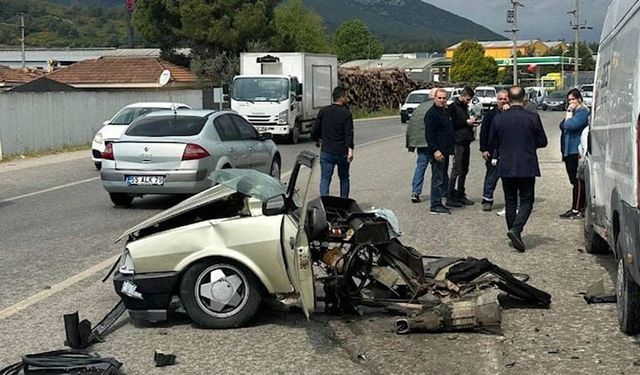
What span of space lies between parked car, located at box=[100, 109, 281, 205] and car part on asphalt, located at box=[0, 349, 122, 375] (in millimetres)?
7977

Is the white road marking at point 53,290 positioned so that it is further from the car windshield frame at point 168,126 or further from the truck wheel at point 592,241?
the truck wheel at point 592,241

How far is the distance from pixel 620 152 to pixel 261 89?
24642 millimetres

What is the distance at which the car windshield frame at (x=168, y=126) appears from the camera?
13.9 m

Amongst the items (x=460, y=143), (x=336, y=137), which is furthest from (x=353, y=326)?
(x=460, y=143)

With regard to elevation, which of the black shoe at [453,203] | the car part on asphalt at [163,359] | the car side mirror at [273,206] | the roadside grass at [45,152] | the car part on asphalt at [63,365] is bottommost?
the roadside grass at [45,152]

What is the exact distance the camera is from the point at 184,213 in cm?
696

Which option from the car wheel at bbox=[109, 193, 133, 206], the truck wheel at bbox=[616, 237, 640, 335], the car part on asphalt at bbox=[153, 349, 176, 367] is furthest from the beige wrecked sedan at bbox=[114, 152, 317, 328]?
the car wheel at bbox=[109, 193, 133, 206]

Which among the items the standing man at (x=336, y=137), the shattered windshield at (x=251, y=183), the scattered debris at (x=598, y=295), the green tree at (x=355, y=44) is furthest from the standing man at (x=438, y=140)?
the green tree at (x=355, y=44)

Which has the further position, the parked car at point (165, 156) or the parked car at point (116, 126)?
the parked car at point (116, 126)

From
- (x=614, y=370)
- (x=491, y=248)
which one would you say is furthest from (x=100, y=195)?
(x=614, y=370)

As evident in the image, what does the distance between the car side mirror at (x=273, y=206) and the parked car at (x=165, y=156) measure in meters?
7.02

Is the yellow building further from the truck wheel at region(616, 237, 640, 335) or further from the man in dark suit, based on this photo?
the truck wheel at region(616, 237, 640, 335)

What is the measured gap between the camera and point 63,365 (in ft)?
17.9

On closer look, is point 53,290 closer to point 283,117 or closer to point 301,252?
point 301,252
